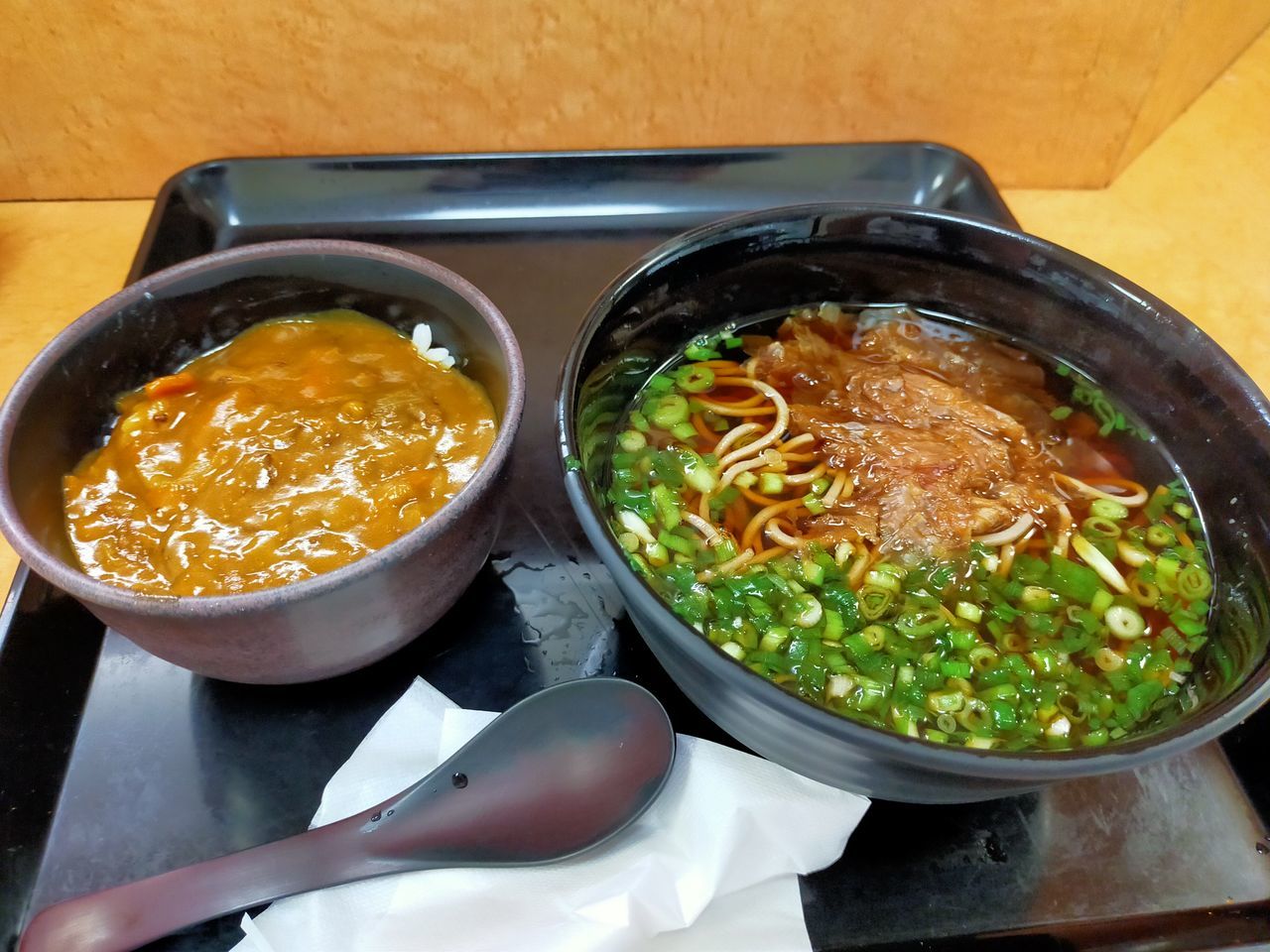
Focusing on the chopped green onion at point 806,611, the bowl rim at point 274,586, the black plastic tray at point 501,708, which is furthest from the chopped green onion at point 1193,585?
the bowl rim at point 274,586

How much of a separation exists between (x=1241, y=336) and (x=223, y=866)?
2129mm

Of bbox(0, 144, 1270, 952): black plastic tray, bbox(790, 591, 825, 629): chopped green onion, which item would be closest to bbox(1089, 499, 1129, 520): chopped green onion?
bbox(0, 144, 1270, 952): black plastic tray

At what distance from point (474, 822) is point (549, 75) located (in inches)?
60.0

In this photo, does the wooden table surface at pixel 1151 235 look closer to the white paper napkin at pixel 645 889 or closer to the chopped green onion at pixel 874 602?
the chopped green onion at pixel 874 602

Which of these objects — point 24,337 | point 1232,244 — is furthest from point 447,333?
point 1232,244

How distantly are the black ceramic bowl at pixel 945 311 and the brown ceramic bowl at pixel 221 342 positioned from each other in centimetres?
18

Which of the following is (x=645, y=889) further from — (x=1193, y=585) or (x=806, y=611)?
(x=1193, y=585)

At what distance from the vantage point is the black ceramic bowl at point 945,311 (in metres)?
0.90

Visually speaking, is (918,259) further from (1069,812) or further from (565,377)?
(1069,812)

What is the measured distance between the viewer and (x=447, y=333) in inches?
53.9

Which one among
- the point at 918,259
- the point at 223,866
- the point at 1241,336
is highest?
the point at 918,259

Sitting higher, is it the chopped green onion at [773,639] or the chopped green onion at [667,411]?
the chopped green onion at [667,411]

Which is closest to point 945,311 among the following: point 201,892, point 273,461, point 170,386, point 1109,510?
point 1109,510

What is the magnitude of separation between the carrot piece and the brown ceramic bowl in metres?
0.04
